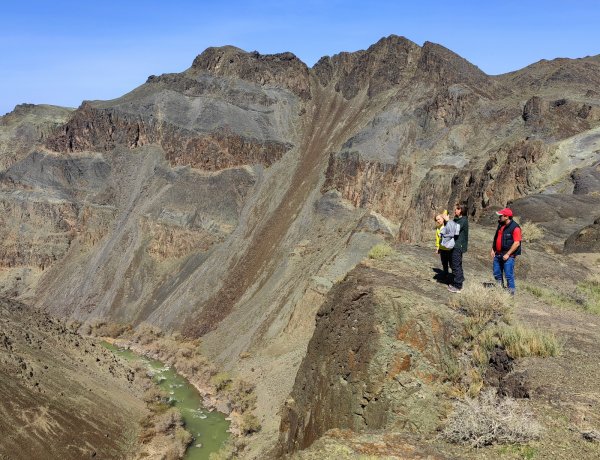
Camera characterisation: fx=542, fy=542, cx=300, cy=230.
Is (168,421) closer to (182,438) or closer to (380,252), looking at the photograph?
(182,438)

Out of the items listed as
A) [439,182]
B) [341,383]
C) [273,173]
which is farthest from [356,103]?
[341,383]

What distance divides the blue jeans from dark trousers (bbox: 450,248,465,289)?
121 cm

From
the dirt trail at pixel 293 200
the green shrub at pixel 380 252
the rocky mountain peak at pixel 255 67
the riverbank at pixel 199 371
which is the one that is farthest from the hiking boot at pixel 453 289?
the rocky mountain peak at pixel 255 67

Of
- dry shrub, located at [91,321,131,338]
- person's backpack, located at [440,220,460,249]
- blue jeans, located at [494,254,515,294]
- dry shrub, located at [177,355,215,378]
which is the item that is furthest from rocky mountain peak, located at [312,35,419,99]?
person's backpack, located at [440,220,460,249]

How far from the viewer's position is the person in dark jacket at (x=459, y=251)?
11.3m

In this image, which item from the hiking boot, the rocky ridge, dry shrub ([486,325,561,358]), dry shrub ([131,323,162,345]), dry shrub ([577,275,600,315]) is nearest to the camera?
dry shrub ([486,325,561,358])

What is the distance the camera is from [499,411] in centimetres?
701

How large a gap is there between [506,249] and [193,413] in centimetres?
2725

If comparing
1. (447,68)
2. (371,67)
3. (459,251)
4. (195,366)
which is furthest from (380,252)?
(371,67)

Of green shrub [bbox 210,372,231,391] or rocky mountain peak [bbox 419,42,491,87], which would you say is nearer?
green shrub [bbox 210,372,231,391]

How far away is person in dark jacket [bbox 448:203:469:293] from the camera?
11344 millimetres

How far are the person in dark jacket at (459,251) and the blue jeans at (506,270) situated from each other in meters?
1.04

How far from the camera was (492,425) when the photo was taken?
22.6ft

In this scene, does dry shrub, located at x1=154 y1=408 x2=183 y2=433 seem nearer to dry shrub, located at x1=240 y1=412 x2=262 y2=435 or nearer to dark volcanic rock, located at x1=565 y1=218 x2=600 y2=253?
dry shrub, located at x1=240 y1=412 x2=262 y2=435
